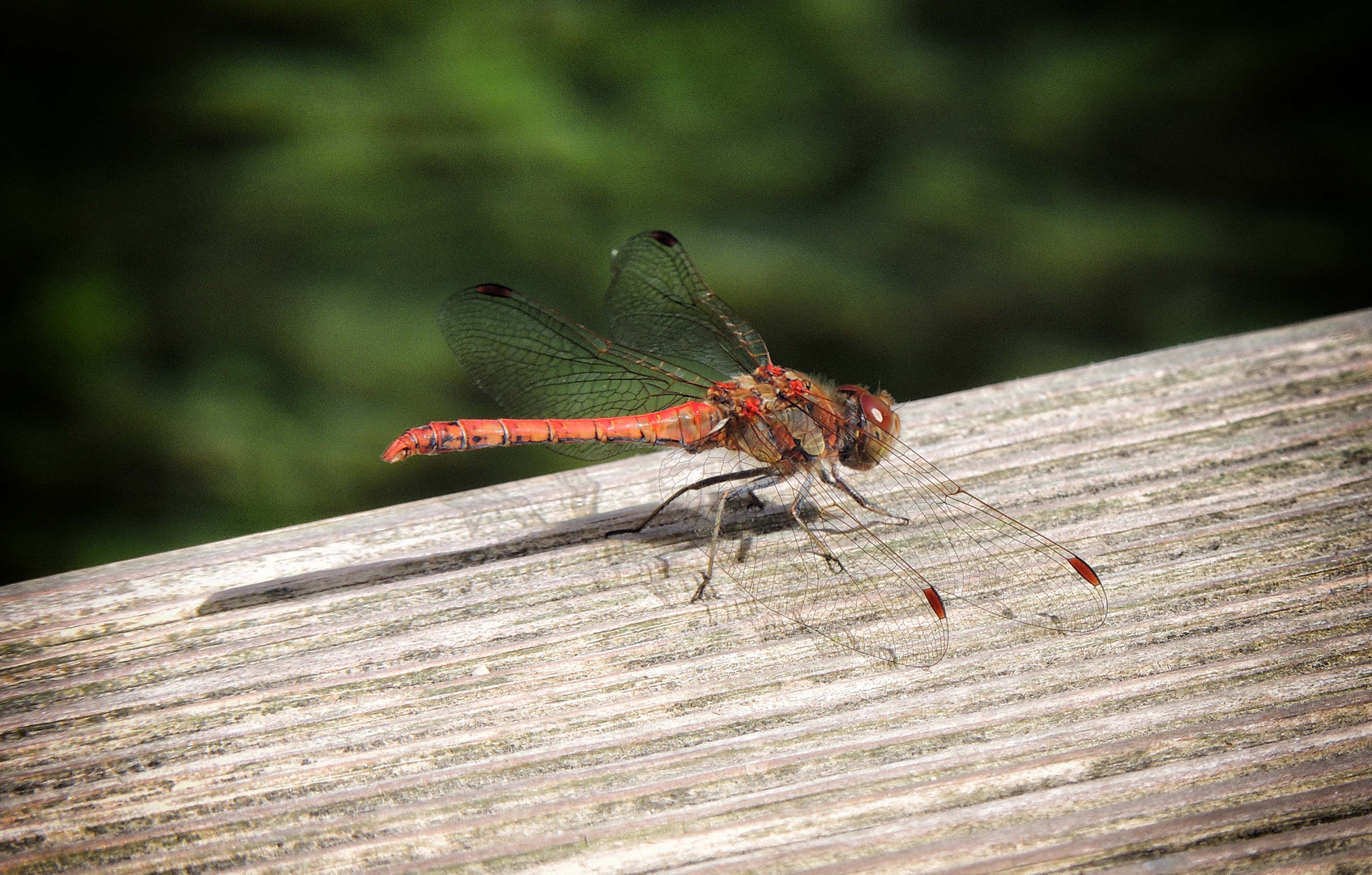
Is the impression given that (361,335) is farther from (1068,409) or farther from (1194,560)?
(1194,560)

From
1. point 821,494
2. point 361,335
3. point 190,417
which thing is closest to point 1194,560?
point 821,494

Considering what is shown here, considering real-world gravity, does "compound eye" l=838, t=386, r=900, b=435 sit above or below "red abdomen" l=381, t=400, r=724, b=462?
above

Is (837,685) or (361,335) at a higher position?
(837,685)

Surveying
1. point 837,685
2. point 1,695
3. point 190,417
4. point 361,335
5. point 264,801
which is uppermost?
point 837,685

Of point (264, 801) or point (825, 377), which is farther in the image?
point (825, 377)

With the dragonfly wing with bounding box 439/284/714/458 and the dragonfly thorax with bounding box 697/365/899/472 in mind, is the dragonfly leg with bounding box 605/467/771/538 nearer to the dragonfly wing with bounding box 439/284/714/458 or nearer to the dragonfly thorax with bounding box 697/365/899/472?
the dragonfly thorax with bounding box 697/365/899/472

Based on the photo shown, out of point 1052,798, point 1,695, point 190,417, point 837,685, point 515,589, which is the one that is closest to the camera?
point 1052,798

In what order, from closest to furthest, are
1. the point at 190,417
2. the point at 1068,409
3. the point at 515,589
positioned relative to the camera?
1. the point at 515,589
2. the point at 1068,409
3. the point at 190,417

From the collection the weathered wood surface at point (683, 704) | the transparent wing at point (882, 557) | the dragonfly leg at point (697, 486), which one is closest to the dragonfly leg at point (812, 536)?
the transparent wing at point (882, 557)

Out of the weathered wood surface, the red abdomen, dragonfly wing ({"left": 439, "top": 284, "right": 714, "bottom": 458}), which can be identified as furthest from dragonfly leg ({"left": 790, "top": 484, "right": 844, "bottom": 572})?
dragonfly wing ({"left": 439, "top": 284, "right": 714, "bottom": 458})
